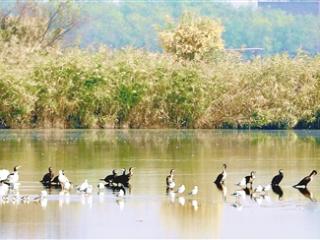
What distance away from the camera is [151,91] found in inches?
1615

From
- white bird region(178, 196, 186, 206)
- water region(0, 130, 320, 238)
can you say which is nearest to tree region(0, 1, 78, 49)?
water region(0, 130, 320, 238)

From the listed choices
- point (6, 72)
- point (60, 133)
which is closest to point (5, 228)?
point (60, 133)

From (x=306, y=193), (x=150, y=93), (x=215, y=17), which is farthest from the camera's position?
(x=215, y=17)

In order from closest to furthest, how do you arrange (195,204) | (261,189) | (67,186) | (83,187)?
(195,204) → (83,187) → (261,189) → (67,186)

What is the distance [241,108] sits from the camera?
41.6 metres

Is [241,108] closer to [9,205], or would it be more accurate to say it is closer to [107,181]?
[107,181]

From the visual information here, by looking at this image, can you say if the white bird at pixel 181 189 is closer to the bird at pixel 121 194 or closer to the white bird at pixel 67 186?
the bird at pixel 121 194

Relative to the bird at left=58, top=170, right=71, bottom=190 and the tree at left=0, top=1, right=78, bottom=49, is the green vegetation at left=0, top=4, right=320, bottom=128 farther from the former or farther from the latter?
the bird at left=58, top=170, right=71, bottom=190

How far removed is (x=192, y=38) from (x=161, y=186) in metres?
29.3

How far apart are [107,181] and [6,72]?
20250 millimetres

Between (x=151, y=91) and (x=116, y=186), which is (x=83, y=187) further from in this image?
(x=151, y=91)

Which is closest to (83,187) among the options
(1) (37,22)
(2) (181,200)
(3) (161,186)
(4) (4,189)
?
(4) (4,189)

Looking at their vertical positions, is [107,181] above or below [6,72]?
below

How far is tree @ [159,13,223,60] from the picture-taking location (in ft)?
158
